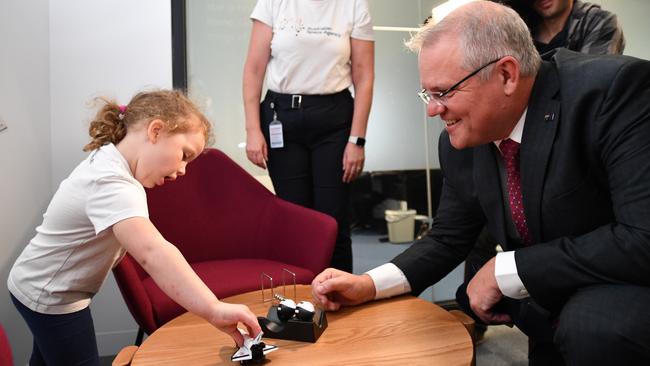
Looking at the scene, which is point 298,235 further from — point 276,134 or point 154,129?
point 154,129

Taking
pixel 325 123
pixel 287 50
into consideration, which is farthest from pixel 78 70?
pixel 325 123

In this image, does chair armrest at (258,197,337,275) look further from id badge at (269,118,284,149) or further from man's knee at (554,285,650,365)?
man's knee at (554,285,650,365)

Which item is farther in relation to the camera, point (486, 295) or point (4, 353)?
point (486, 295)

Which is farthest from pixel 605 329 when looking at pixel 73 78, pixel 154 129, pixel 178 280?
pixel 73 78

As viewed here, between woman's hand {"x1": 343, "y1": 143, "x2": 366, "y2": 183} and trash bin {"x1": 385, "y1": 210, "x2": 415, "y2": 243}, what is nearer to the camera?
woman's hand {"x1": 343, "y1": 143, "x2": 366, "y2": 183}

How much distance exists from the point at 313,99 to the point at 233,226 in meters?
0.67

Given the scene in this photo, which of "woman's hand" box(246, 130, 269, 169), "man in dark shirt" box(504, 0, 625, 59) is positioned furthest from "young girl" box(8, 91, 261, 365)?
"man in dark shirt" box(504, 0, 625, 59)

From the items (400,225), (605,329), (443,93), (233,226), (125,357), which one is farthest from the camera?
(400,225)

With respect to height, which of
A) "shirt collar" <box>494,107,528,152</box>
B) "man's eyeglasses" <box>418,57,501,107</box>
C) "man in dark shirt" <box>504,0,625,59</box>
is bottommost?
"shirt collar" <box>494,107,528,152</box>

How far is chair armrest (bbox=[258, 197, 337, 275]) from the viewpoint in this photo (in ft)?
6.51

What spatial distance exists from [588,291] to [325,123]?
127 cm

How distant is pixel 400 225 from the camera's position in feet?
11.3

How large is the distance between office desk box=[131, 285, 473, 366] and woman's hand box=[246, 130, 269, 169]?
36.2 inches

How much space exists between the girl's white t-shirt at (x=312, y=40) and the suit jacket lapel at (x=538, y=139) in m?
1.04
